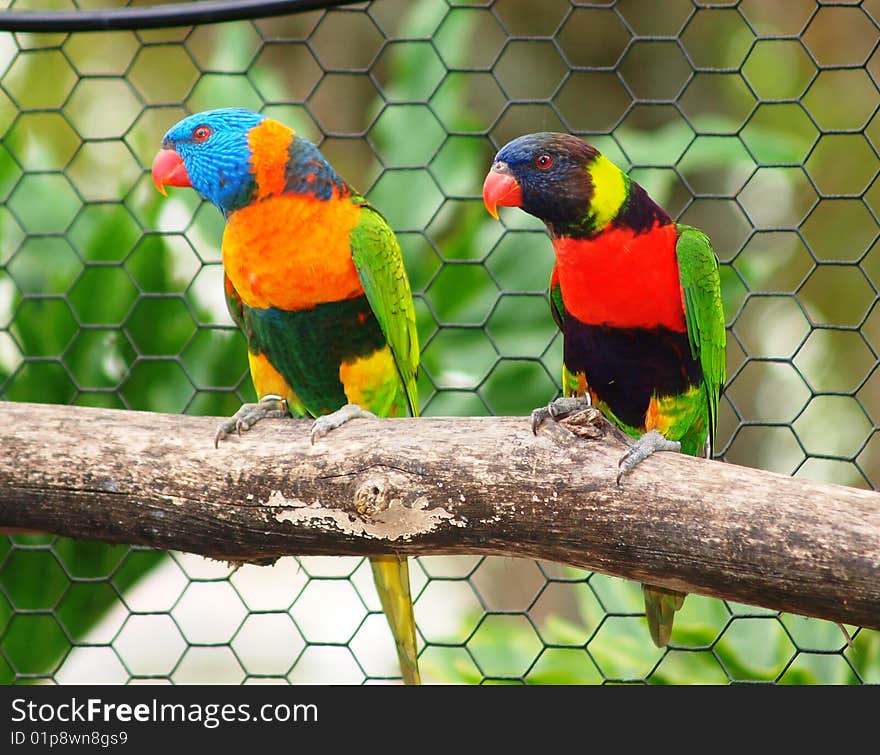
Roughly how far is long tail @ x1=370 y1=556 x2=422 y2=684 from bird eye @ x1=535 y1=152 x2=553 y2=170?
0.58 m

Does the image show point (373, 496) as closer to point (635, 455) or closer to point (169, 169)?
point (635, 455)

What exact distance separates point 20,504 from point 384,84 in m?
2.28

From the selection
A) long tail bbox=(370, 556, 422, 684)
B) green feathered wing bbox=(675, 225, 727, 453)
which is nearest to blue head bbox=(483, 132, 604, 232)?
green feathered wing bbox=(675, 225, 727, 453)

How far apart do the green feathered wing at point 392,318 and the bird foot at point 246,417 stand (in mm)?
191

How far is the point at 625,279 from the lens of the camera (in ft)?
4.09

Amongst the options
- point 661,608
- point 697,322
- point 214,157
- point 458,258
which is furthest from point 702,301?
point 458,258

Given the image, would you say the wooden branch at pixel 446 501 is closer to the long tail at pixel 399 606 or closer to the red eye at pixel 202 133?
the long tail at pixel 399 606

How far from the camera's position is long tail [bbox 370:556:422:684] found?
4.52ft

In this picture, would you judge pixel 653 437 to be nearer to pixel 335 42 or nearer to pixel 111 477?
pixel 111 477

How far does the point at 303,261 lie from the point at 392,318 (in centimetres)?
15

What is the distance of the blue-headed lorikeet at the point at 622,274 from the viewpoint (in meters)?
1.25

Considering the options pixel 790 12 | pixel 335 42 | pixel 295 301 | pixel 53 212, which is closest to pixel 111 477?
pixel 295 301

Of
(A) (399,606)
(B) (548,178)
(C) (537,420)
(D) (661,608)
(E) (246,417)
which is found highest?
(B) (548,178)

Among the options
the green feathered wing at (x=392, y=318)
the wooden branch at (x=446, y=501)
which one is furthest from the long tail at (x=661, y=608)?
the green feathered wing at (x=392, y=318)
